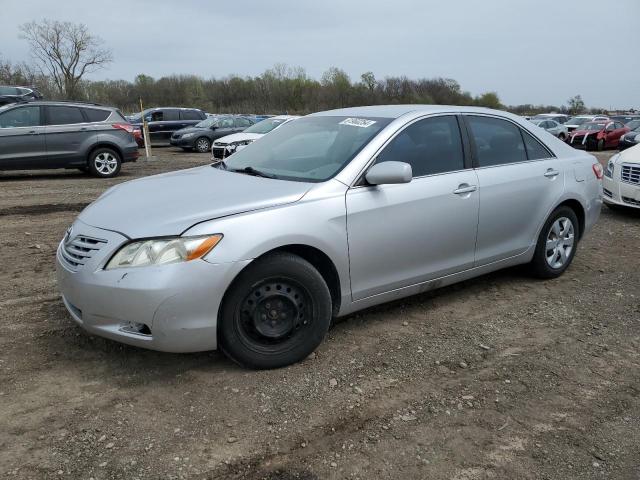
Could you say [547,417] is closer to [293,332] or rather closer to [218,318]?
[293,332]

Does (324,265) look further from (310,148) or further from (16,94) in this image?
(16,94)

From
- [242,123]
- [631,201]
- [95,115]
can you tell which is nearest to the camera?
[631,201]

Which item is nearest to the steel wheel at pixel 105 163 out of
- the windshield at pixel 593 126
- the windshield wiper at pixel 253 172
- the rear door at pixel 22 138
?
the rear door at pixel 22 138

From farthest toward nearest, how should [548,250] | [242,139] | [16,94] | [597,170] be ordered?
[16,94] < [242,139] < [597,170] < [548,250]

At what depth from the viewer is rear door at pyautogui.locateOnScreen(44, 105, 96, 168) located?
1156 cm

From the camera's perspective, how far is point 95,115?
39.7 feet

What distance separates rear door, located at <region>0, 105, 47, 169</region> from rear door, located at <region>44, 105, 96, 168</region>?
0.49 feet

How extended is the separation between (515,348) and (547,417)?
2.82 ft

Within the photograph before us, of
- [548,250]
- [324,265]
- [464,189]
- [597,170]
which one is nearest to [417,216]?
[464,189]

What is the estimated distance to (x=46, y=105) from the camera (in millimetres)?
11602

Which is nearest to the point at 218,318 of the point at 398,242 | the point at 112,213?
the point at 112,213

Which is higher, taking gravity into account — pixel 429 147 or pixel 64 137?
pixel 64 137

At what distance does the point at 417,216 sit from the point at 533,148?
1.72 metres

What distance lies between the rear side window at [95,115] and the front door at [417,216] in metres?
9.85
